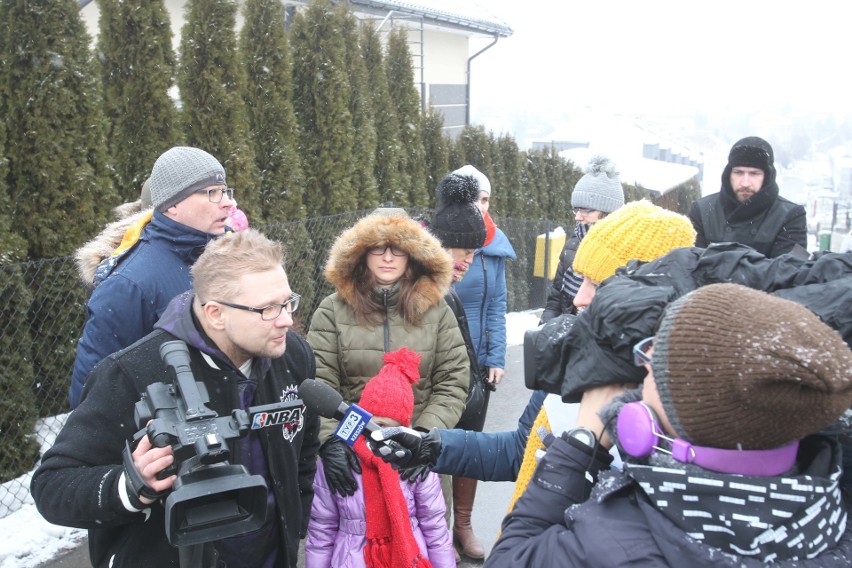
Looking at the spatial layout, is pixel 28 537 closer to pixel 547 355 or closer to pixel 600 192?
pixel 547 355

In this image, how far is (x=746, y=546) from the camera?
1179 mm

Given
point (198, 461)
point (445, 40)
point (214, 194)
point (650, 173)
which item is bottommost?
point (650, 173)

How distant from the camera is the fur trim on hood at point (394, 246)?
3203 millimetres

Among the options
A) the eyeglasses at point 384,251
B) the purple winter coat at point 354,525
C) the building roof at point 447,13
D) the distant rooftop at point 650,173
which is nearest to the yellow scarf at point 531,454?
the purple winter coat at point 354,525

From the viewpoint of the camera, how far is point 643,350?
4.58ft

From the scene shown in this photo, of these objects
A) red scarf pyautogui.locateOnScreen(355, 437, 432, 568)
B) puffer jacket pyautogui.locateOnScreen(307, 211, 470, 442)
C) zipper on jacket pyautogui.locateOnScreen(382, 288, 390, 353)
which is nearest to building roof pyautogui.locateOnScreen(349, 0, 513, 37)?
puffer jacket pyautogui.locateOnScreen(307, 211, 470, 442)

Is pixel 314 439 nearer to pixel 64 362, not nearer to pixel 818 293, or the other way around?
pixel 818 293

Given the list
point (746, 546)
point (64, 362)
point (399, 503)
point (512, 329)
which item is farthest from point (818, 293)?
point (512, 329)

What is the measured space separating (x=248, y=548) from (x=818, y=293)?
183 centimetres

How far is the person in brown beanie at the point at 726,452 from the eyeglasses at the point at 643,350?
58mm

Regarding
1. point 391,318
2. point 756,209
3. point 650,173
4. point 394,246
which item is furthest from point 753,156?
point 650,173

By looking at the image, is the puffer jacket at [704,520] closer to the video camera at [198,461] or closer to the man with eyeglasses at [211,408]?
the video camera at [198,461]

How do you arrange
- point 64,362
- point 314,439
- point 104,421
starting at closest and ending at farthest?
point 104,421 → point 314,439 → point 64,362

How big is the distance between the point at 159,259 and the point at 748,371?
231 centimetres
